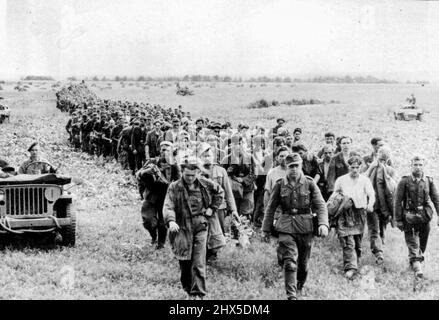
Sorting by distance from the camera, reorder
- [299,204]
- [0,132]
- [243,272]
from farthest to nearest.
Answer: [0,132]
[243,272]
[299,204]

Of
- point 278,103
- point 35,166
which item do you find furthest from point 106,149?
point 278,103

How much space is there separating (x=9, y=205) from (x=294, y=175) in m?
4.76

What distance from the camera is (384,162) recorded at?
A: 378 inches

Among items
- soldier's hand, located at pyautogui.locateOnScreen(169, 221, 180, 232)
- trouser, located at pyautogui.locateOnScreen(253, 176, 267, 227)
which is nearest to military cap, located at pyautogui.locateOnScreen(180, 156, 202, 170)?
soldier's hand, located at pyautogui.locateOnScreen(169, 221, 180, 232)

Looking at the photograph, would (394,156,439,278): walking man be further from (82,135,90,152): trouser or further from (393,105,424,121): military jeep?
(393,105,424,121): military jeep

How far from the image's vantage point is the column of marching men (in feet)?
23.1

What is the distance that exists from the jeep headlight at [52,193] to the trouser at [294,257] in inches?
162

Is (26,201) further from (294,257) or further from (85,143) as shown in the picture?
(85,143)

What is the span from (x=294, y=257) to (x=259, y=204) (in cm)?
386

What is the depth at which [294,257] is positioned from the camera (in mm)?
6973

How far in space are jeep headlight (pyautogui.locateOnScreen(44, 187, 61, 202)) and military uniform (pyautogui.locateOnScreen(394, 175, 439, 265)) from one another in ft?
17.3
